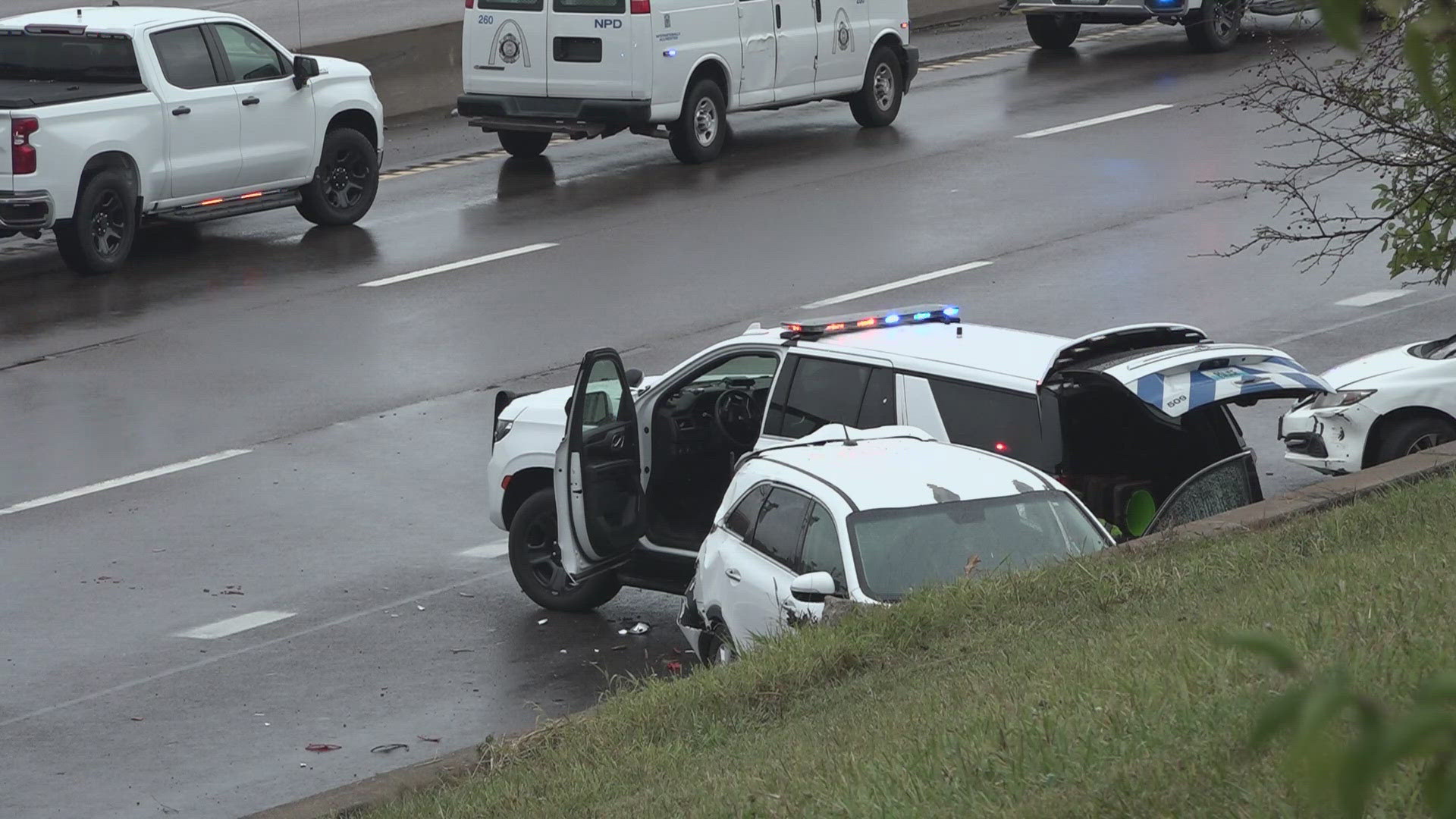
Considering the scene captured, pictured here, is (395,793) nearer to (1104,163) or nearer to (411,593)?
(411,593)

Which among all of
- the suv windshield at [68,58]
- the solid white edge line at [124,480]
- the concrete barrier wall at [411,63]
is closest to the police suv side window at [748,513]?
the solid white edge line at [124,480]

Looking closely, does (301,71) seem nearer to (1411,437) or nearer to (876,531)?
(1411,437)

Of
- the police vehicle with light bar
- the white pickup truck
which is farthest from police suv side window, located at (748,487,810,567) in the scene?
the white pickup truck

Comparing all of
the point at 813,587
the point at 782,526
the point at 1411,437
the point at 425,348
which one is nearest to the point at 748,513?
the point at 782,526

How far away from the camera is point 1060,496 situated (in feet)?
31.2

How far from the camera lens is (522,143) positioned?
78.6ft

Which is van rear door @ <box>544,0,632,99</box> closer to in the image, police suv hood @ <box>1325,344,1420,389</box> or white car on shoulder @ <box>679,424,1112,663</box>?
police suv hood @ <box>1325,344,1420,389</box>

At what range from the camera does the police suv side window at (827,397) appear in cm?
1045

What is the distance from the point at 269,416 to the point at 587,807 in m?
8.32

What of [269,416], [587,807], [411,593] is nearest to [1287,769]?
[587,807]

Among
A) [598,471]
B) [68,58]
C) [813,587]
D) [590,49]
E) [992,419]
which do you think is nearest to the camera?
[813,587]

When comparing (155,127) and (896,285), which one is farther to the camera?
(155,127)

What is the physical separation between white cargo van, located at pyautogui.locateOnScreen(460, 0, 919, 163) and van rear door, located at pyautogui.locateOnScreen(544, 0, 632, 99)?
0.04 feet

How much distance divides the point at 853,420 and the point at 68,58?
10.9m
